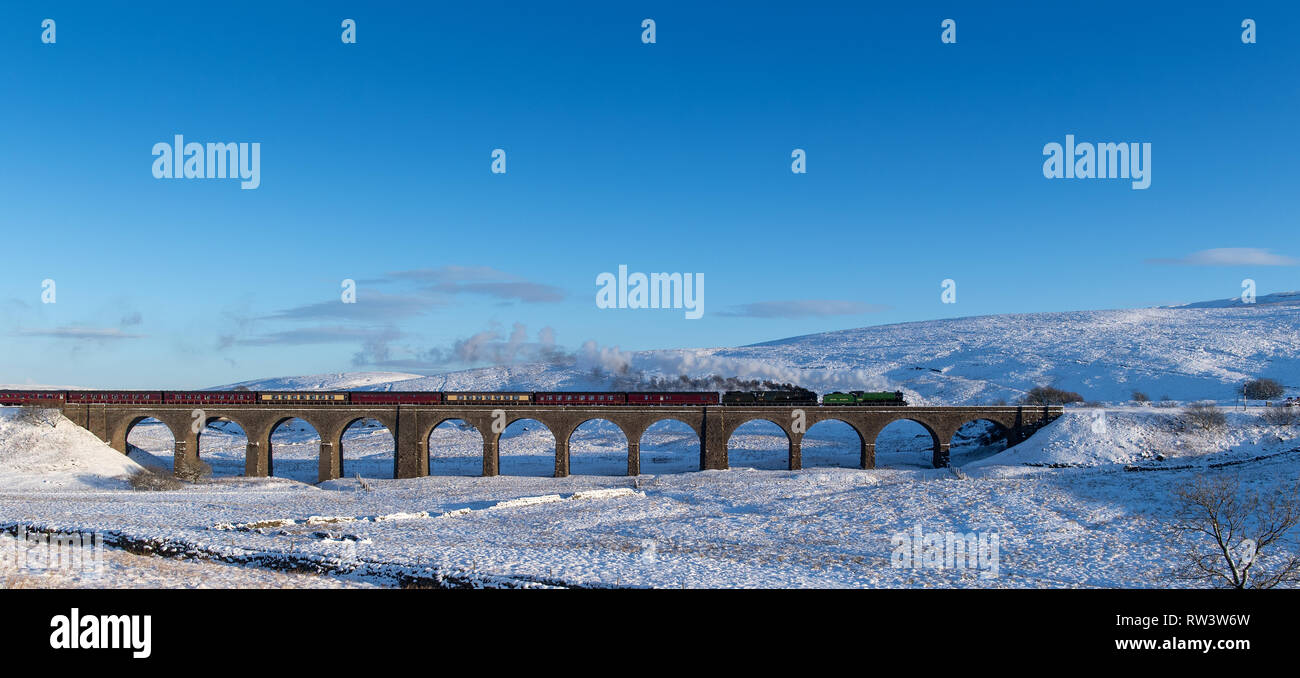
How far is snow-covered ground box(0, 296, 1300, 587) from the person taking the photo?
82.5 ft

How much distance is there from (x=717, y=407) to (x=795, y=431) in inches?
242

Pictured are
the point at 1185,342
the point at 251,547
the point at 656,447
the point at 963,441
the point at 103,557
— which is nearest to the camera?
the point at 103,557

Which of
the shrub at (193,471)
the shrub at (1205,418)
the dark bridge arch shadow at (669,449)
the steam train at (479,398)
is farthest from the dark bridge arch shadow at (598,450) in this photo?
the shrub at (1205,418)

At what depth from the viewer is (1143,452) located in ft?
169

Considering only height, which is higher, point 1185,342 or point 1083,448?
point 1185,342

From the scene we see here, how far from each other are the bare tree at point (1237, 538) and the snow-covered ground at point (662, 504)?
39.5 inches

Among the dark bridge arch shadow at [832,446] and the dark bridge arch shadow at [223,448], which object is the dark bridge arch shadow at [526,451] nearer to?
the dark bridge arch shadow at [223,448]

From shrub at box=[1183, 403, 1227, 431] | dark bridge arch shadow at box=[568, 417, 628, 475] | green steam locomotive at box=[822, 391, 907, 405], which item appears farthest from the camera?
dark bridge arch shadow at box=[568, 417, 628, 475]

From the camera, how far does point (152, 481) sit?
48.7m

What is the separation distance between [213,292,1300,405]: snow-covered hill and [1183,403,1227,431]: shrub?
4650 centimetres

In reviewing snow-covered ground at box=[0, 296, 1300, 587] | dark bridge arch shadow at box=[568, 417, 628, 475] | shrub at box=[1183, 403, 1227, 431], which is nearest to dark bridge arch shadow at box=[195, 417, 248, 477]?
snow-covered ground at box=[0, 296, 1300, 587]

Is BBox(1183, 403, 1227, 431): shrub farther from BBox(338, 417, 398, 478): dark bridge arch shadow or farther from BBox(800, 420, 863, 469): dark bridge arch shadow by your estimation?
BBox(338, 417, 398, 478): dark bridge arch shadow
